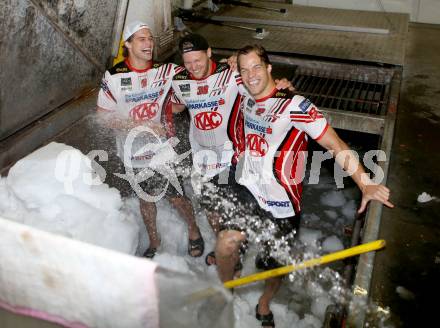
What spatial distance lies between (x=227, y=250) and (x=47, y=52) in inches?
110

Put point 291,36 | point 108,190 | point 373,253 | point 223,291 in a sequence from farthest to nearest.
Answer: point 291,36 < point 108,190 < point 373,253 < point 223,291

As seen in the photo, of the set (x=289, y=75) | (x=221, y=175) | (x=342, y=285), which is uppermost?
(x=289, y=75)

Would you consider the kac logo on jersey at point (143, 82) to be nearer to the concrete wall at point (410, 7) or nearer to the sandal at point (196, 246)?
the sandal at point (196, 246)

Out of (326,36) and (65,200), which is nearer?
(65,200)

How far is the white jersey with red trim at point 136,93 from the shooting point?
3.74 metres

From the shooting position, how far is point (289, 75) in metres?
5.81

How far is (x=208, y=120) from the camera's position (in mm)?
3707

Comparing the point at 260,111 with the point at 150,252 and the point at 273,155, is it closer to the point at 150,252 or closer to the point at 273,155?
the point at 273,155

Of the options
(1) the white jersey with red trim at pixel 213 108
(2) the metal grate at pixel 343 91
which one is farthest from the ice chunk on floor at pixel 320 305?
(2) the metal grate at pixel 343 91

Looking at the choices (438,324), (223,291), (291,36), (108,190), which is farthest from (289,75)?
(223,291)

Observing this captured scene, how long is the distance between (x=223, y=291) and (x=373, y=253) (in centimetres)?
156

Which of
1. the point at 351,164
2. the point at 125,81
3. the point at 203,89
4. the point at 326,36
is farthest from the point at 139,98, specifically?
the point at 326,36

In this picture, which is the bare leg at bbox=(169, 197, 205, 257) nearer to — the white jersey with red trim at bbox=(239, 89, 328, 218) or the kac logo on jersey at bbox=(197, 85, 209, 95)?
the white jersey with red trim at bbox=(239, 89, 328, 218)

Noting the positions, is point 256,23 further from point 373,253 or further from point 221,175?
point 373,253
